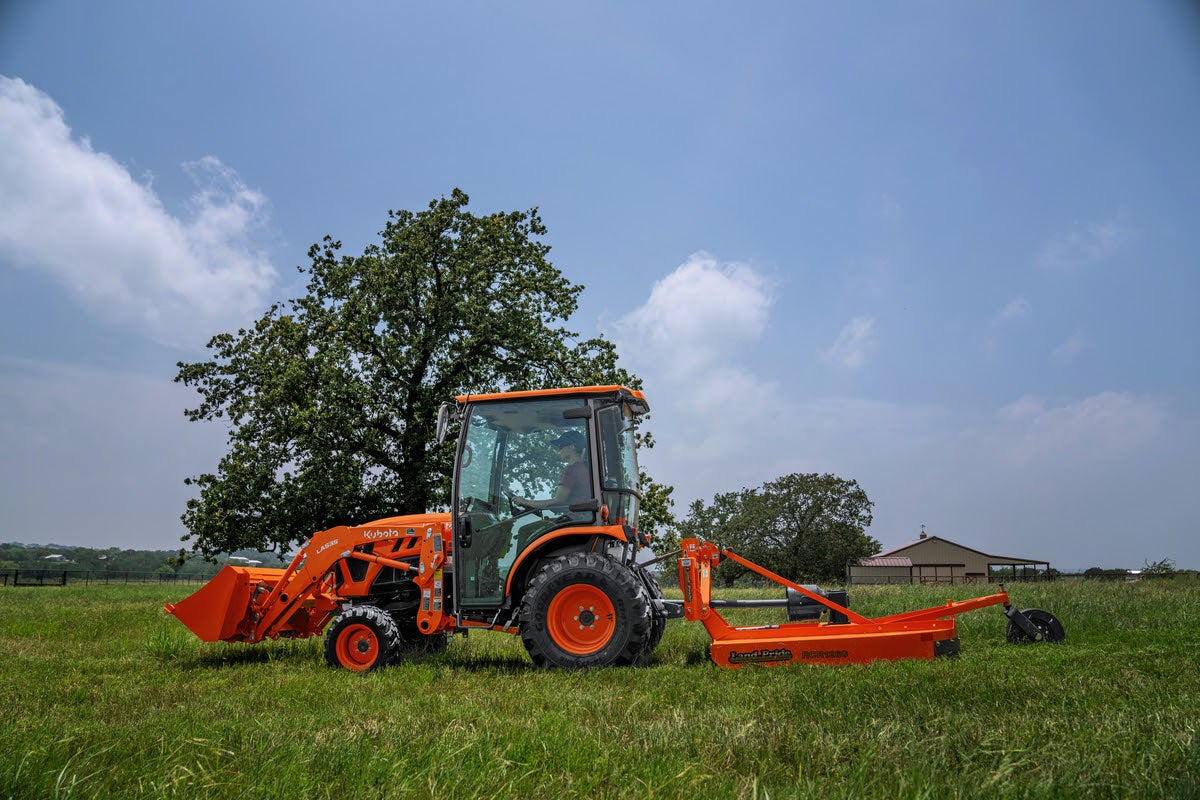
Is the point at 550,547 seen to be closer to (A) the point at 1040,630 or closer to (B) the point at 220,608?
(B) the point at 220,608

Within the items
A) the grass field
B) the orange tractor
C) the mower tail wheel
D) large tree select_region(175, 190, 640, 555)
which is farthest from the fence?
the mower tail wheel

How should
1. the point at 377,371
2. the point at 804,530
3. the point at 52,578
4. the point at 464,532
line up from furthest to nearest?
the point at 804,530
the point at 52,578
the point at 377,371
the point at 464,532

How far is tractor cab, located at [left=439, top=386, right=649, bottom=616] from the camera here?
8.09m

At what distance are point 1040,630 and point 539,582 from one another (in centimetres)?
519

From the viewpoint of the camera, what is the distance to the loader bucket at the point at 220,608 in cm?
865

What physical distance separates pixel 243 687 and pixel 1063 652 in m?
7.05

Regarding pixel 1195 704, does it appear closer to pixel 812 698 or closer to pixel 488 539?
pixel 812 698

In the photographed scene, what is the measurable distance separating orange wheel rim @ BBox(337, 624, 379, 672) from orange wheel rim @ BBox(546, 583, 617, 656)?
1832 mm

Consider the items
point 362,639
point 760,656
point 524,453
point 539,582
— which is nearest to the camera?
point 760,656

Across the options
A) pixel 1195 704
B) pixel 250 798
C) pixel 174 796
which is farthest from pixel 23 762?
pixel 1195 704

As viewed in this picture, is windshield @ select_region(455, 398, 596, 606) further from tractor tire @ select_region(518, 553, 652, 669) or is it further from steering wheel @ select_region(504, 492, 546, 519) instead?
tractor tire @ select_region(518, 553, 652, 669)

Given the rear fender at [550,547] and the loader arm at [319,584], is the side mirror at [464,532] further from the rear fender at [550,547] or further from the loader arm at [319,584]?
the rear fender at [550,547]

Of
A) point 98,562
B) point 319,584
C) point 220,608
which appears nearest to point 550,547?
point 319,584

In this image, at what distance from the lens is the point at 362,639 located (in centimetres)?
809
